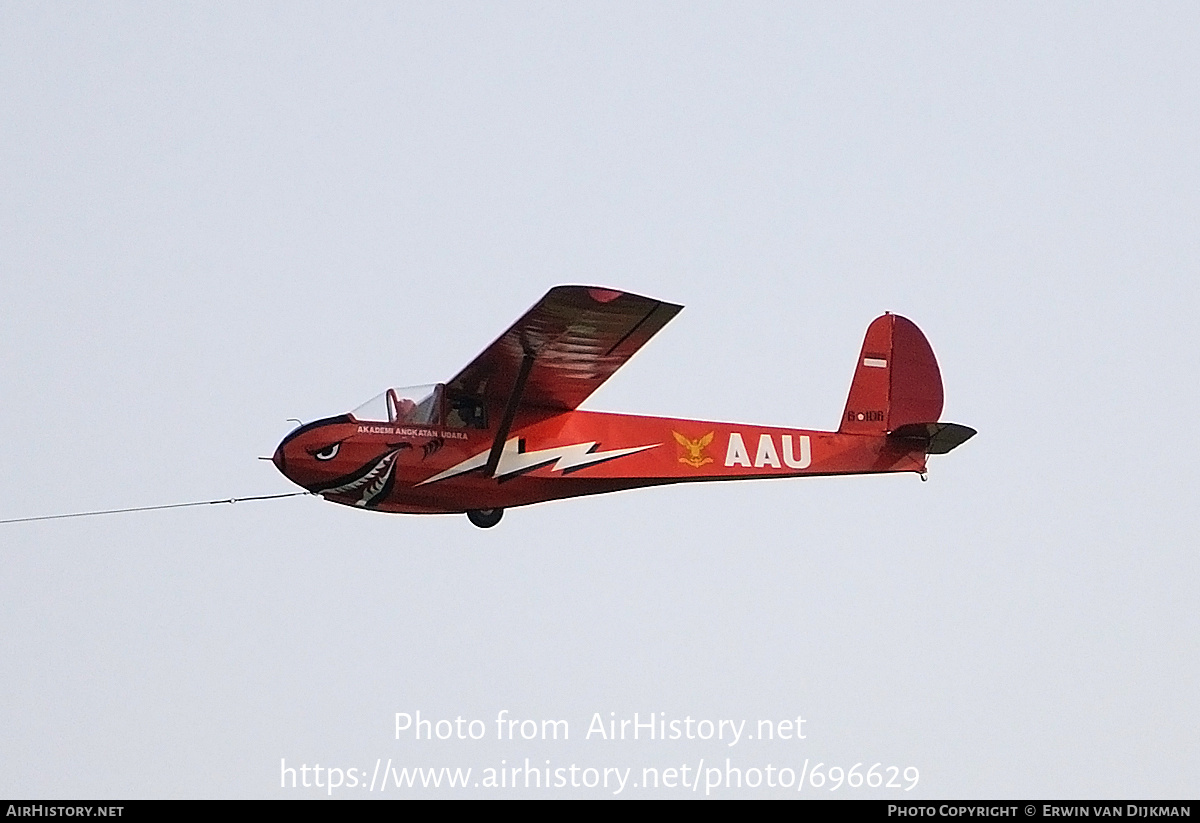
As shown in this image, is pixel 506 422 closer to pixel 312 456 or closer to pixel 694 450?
pixel 312 456

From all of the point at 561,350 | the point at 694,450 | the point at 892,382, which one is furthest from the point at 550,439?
the point at 892,382

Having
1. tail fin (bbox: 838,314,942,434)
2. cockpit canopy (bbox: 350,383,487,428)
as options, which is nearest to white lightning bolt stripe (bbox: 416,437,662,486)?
cockpit canopy (bbox: 350,383,487,428)

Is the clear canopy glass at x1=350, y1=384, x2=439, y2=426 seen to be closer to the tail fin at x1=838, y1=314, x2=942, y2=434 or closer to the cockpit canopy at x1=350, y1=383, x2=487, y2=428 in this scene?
the cockpit canopy at x1=350, y1=383, x2=487, y2=428

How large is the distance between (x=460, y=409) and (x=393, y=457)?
94cm

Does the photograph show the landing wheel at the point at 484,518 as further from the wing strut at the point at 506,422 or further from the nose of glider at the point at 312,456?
the nose of glider at the point at 312,456

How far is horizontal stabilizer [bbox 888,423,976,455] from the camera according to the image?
23.6 m

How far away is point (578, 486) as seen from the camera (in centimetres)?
2259

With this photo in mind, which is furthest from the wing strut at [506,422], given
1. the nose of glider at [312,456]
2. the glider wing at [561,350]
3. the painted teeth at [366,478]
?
the nose of glider at [312,456]

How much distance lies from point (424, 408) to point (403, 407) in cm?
23

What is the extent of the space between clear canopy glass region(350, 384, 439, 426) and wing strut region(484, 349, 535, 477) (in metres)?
0.69

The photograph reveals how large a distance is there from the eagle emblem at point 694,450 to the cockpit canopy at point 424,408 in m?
2.30

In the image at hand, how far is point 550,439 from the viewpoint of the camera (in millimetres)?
22484
